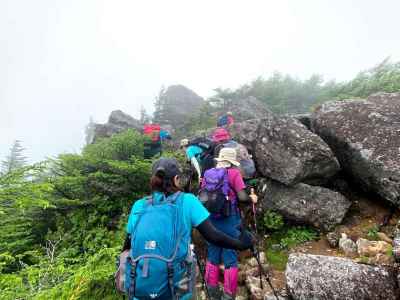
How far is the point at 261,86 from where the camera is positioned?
19.5 metres

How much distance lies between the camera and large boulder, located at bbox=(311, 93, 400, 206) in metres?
5.98

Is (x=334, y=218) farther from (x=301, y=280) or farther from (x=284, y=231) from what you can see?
(x=301, y=280)

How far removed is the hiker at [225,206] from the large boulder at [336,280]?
3.37 ft

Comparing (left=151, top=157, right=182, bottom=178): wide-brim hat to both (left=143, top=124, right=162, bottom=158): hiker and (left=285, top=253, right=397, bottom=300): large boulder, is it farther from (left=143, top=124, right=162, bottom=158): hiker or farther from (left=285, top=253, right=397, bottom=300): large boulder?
(left=143, top=124, right=162, bottom=158): hiker

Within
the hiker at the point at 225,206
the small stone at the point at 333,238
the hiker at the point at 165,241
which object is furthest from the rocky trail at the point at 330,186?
the hiker at the point at 165,241

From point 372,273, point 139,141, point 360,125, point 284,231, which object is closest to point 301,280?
point 372,273

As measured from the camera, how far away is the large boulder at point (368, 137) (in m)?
5.98

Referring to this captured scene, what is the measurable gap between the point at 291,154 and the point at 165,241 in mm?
4983

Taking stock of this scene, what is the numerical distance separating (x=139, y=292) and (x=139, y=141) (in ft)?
26.6

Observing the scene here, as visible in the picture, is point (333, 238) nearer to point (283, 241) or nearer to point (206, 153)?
point (283, 241)

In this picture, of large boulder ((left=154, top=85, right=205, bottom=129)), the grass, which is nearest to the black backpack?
the grass

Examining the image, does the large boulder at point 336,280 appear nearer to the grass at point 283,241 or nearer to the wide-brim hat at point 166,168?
the grass at point 283,241

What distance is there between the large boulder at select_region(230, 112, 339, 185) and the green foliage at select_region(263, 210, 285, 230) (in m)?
0.85

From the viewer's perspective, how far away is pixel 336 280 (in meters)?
3.90
